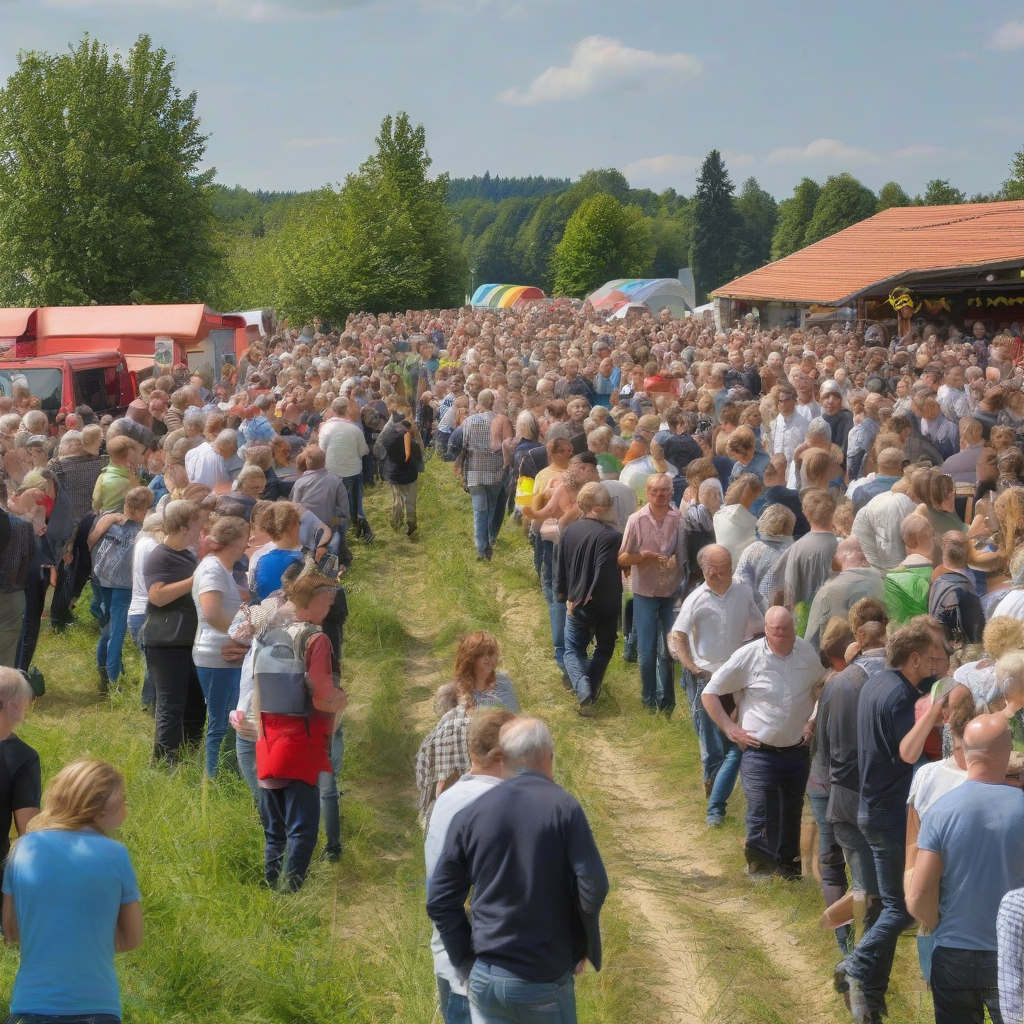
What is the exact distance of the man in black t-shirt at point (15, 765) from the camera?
163 inches

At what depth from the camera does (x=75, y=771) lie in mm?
3600

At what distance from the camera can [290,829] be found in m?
5.48

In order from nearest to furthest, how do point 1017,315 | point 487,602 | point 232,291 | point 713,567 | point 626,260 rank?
point 713,567
point 487,602
point 1017,315
point 232,291
point 626,260

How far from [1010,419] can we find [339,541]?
5.51m

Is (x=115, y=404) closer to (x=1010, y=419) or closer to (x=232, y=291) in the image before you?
(x=1010, y=419)

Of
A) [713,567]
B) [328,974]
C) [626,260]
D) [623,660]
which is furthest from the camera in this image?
[626,260]

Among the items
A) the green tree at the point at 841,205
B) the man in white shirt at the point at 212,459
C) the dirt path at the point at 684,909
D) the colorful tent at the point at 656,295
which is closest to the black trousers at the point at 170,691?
the dirt path at the point at 684,909

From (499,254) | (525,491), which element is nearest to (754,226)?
(499,254)

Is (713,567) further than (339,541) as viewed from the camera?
No

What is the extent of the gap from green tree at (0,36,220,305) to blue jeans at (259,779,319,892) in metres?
30.6

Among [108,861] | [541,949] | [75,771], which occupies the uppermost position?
[75,771]

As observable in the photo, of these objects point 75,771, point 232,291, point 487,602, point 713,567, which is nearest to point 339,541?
point 487,602

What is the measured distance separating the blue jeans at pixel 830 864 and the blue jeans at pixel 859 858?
0.86 ft

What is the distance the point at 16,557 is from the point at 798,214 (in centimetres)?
9929
